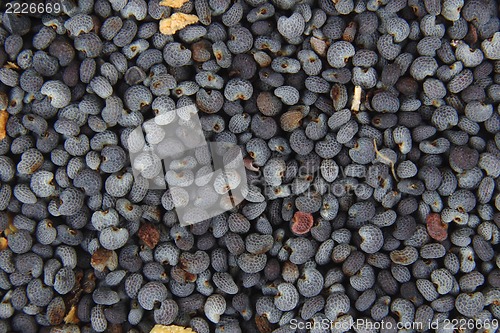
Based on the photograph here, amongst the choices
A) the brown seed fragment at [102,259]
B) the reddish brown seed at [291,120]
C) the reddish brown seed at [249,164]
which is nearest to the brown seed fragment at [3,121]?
the brown seed fragment at [102,259]

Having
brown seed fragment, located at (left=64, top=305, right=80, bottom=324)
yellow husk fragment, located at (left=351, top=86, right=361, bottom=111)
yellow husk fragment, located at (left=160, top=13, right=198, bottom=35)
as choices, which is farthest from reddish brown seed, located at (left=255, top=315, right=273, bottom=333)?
yellow husk fragment, located at (left=160, top=13, right=198, bottom=35)

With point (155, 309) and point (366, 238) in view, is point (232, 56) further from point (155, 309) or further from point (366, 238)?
point (155, 309)

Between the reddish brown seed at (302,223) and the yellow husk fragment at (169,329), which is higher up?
the reddish brown seed at (302,223)

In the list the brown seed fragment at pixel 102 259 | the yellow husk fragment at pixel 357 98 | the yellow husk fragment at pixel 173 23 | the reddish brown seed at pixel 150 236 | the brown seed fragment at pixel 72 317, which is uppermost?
the yellow husk fragment at pixel 173 23

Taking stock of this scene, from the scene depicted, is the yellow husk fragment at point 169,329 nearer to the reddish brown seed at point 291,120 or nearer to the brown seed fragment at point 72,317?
the brown seed fragment at point 72,317

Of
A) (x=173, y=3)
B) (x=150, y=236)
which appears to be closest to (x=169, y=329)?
(x=150, y=236)

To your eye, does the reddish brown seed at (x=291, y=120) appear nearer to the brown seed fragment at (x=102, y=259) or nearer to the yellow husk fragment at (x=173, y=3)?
the yellow husk fragment at (x=173, y=3)
